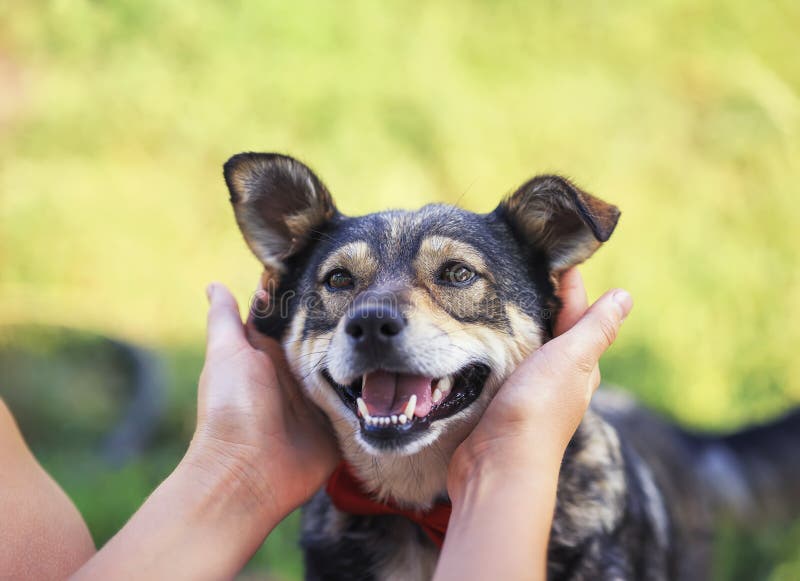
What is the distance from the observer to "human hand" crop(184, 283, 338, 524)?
8.38 ft

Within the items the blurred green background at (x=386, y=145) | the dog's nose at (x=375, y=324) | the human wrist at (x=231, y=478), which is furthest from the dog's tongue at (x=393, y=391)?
the blurred green background at (x=386, y=145)

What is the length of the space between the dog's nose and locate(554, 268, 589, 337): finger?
752mm

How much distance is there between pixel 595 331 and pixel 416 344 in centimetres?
63

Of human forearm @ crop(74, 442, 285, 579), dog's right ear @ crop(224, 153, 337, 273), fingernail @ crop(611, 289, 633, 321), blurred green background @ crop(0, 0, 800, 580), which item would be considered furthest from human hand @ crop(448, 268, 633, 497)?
blurred green background @ crop(0, 0, 800, 580)

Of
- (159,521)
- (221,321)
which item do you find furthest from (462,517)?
(221,321)

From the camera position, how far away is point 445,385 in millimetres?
2799

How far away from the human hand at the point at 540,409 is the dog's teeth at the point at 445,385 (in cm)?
32

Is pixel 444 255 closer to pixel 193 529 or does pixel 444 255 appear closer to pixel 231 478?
pixel 231 478

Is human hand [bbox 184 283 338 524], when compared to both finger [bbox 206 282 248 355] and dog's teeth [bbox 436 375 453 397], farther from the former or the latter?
dog's teeth [bbox 436 375 453 397]

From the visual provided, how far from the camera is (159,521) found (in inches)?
90.2

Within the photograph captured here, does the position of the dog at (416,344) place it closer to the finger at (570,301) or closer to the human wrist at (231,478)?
the finger at (570,301)

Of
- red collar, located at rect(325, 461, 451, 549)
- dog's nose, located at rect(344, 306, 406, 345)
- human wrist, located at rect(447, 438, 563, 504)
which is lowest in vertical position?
red collar, located at rect(325, 461, 451, 549)

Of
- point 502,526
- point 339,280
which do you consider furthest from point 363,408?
point 502,526

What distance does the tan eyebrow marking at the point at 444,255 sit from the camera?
303 cm
